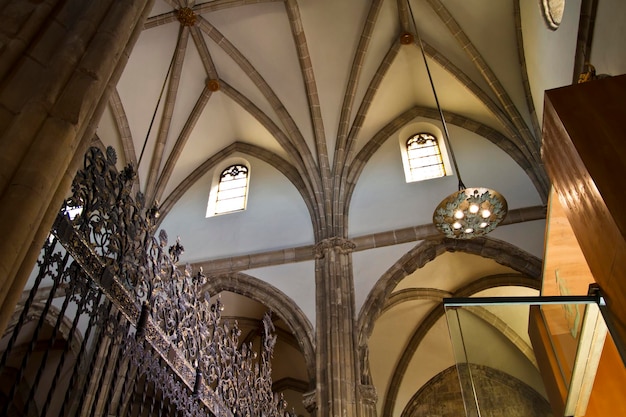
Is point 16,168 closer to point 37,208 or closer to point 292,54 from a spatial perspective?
point 37,208

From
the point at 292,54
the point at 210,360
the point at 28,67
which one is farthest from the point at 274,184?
the point at 28,67

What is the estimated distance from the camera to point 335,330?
9.97 metres

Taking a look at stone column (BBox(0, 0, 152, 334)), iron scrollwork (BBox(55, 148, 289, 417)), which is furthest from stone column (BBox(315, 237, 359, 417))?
stone column (BBox(0, 0, 152, 334))

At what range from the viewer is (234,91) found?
13.6 meters

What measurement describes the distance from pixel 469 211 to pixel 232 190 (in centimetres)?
754

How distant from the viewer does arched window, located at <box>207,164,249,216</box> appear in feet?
45.1

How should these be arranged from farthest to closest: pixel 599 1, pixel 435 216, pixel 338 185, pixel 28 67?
pixel 338 185 → pixel 435 216 → pixel 599 1 → pixel 28 67

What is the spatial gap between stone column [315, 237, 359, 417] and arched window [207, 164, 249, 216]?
3.21m

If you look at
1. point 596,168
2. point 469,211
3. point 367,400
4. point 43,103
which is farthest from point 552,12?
point 43,103

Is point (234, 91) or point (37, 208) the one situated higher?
point (234, 91)

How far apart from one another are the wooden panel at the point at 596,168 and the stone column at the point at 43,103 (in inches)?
113

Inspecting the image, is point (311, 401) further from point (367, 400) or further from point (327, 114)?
point (327, 114)

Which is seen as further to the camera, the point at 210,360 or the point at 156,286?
the point at 210,360

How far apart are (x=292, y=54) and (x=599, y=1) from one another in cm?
726
